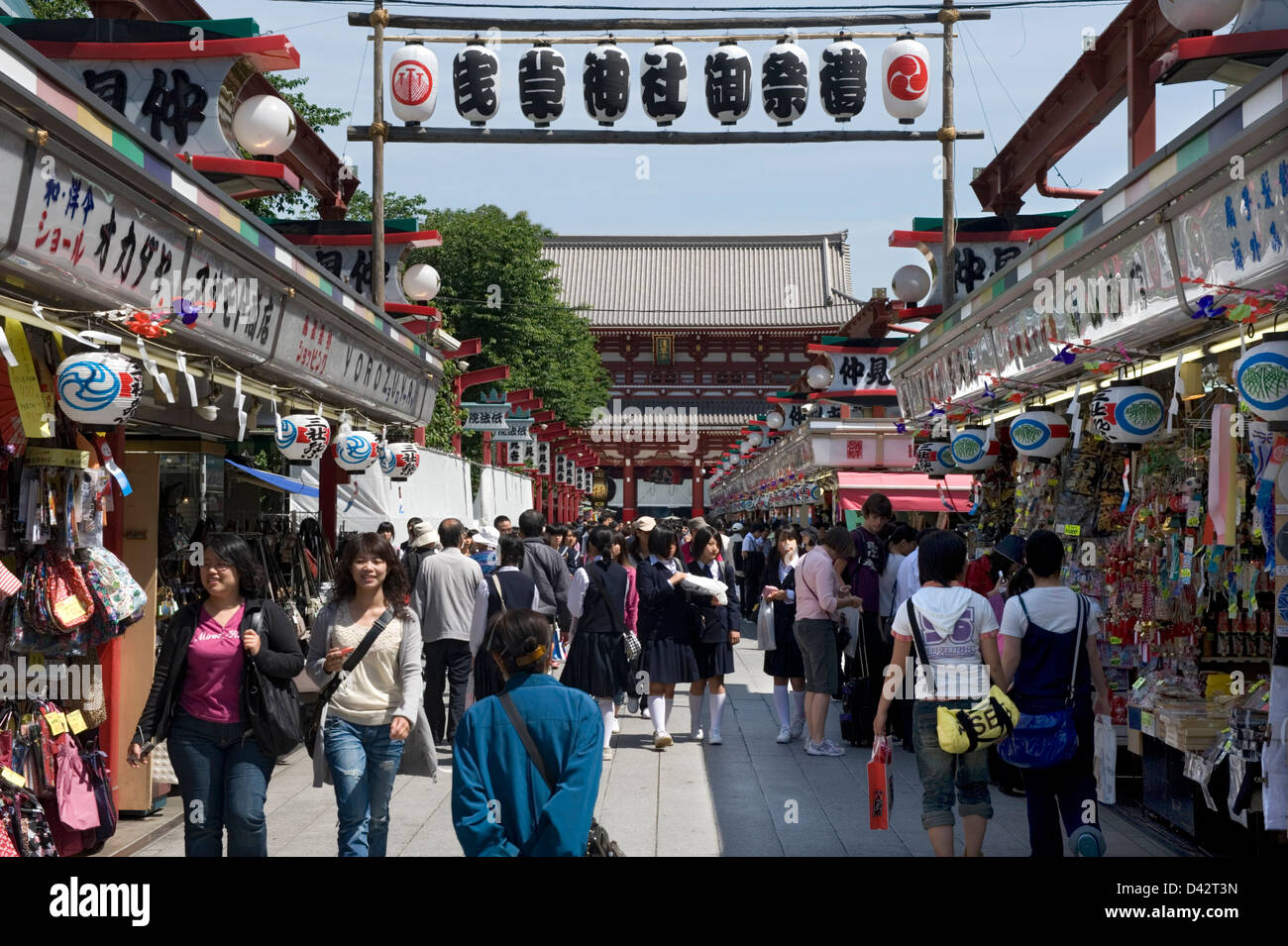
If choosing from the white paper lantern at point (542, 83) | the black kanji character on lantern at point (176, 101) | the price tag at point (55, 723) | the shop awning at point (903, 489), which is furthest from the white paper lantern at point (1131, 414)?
the shop awning at point (903, 489)

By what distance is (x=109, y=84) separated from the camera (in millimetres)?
8375

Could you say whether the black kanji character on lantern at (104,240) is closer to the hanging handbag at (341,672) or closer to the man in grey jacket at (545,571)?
the hanging handbag at (341,672)

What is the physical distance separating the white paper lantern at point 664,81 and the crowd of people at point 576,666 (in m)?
4.99

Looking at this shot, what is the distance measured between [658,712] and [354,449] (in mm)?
3151

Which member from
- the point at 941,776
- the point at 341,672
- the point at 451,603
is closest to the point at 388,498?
the point at 451,603

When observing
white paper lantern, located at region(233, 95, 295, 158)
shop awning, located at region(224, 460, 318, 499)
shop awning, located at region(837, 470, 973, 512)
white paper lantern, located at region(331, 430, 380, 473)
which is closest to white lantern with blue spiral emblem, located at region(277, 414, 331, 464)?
white paper lantern, located at region(331, 430, 380, 473)

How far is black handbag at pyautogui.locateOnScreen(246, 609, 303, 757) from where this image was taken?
468 centimetres

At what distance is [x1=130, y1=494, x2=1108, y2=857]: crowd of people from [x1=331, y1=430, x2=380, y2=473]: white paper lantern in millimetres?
1457

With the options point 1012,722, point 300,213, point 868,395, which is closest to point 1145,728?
point 1012,722

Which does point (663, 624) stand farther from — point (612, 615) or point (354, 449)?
point (354, 449)

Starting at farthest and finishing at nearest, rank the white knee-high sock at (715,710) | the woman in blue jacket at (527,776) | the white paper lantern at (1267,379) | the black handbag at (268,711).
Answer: the white knee-high sock at (715,710) < the black handbag at (268,711) < the white paper lantern at (1267,379) < the woman in blue jacket at (527,776)

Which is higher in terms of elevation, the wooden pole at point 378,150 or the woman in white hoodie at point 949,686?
the wooden pole at point 378,150

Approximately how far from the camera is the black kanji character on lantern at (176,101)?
27.4ft

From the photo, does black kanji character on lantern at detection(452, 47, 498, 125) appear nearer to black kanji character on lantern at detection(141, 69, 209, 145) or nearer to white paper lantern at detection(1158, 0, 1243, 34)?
black kanji character on lantern at detection(141, 69, 209, 145)
